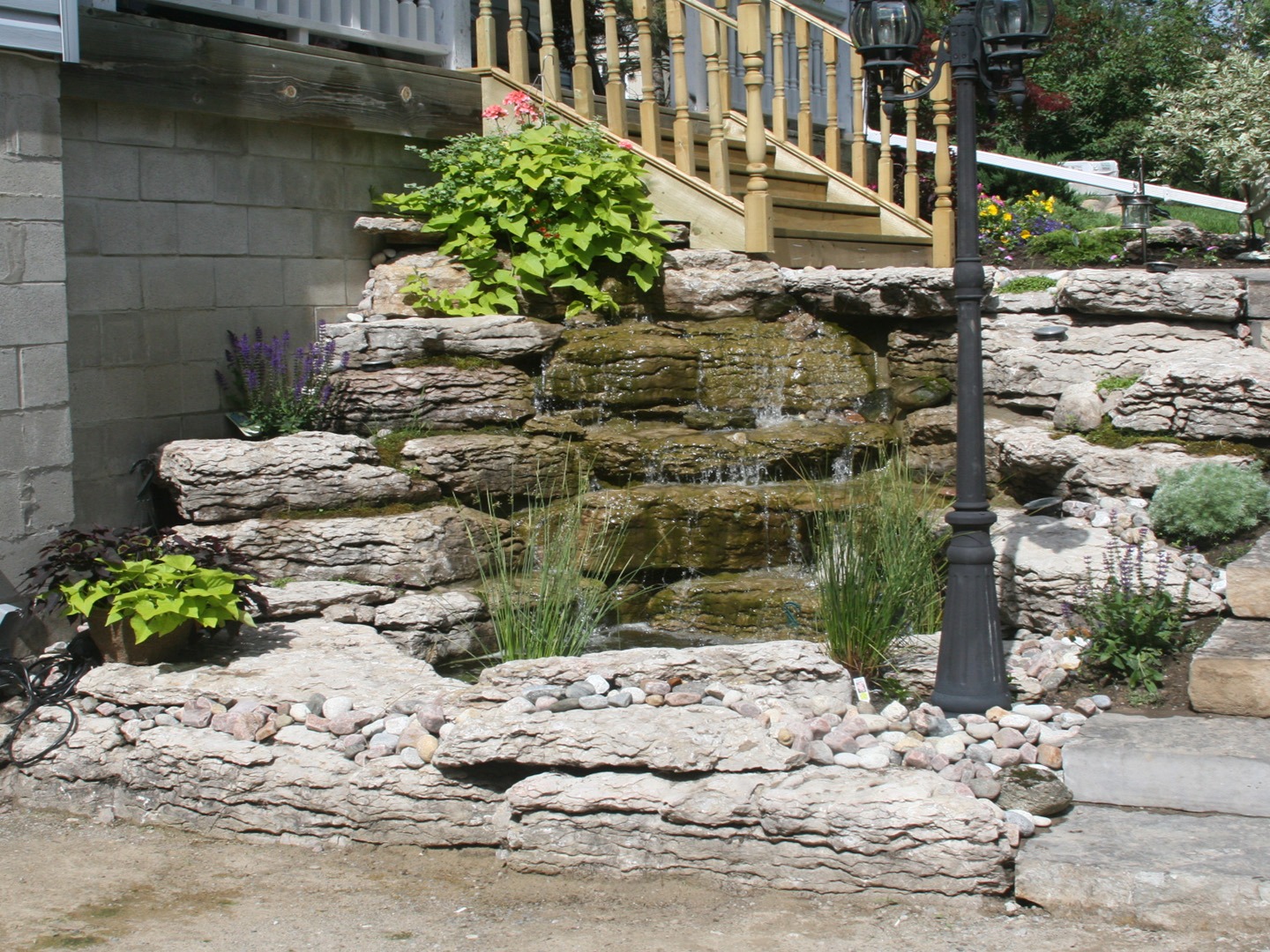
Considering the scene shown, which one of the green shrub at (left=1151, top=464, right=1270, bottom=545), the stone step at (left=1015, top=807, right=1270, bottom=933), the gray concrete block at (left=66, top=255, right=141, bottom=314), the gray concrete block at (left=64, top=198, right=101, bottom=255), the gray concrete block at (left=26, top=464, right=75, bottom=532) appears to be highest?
the gray concrete block at (left=64, top=198, right=101, bottom=255)

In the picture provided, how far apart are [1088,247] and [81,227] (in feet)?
18.3

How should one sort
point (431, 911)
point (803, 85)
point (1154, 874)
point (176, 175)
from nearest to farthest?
1. point (1154, 874)
2. point (431, 911)
3. point (176, 175)
4. point (803, 85)

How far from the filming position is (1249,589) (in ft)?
14.5

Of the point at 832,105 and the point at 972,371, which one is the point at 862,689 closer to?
the point at 972,371

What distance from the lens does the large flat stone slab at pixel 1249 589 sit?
4422mm

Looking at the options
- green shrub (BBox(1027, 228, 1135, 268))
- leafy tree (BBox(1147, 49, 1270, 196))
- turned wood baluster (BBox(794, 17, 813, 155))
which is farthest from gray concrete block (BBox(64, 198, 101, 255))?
leafy tree (BBox(1147, 49, 1270, 196))

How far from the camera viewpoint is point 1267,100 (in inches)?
326

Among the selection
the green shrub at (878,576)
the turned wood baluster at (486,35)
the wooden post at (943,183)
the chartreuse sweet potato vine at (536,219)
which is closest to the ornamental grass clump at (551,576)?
the green shrub at (878,576)

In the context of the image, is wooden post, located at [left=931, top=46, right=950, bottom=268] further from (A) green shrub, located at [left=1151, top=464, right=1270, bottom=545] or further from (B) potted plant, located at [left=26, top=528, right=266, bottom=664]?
(B) potted plant, located at [left=26, top=528, right=266, bottom=664]

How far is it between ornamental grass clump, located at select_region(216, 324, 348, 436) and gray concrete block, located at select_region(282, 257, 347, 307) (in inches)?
14.1

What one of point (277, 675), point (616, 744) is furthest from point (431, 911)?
point (277, 675)

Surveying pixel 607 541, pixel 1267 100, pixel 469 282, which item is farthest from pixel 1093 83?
pixel 607 541

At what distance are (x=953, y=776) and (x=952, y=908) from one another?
481 mm

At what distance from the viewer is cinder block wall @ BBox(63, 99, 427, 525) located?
561 cm
